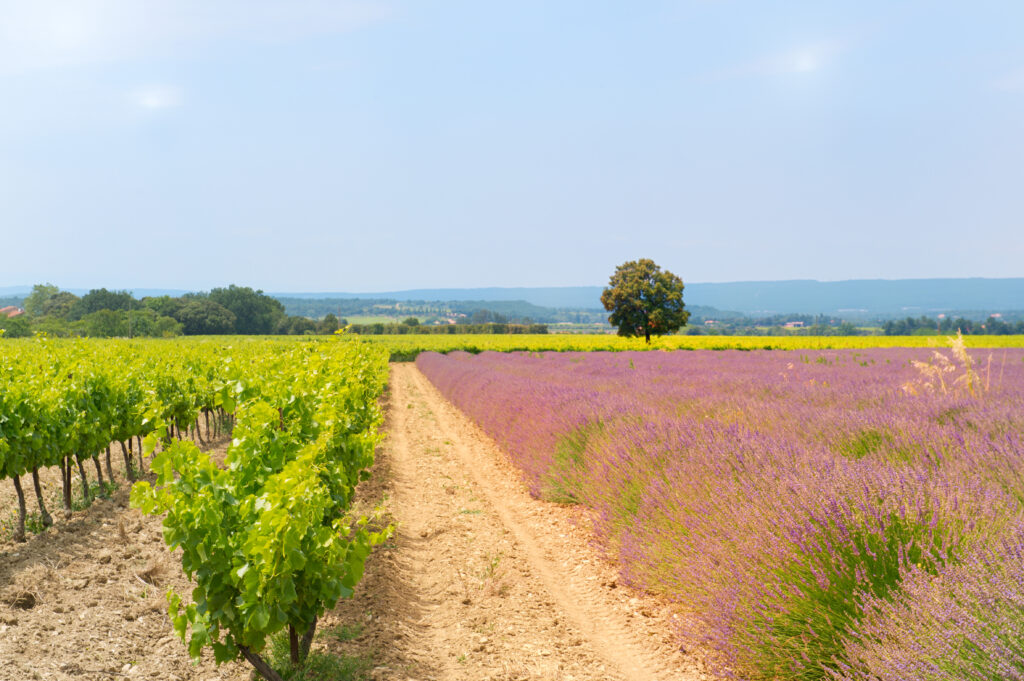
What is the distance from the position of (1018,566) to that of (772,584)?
1.06 m

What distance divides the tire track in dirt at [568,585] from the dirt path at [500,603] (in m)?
0.01

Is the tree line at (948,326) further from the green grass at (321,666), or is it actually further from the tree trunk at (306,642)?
the tree trunk at (306,642)

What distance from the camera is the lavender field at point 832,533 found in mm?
2268

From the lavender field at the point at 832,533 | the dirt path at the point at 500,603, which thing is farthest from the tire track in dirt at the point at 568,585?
the lavender field at the point at 832,533

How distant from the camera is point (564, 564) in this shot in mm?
5410

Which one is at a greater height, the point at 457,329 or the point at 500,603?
the point at 457,329

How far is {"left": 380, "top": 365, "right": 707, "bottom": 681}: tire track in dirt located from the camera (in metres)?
3.74

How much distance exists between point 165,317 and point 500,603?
343 ft

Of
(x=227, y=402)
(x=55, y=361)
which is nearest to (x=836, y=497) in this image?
(x=227, y=402)

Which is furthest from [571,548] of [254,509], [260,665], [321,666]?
[254,509]

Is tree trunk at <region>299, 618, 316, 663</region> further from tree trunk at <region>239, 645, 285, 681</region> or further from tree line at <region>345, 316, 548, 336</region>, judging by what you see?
tree line at <region>345, 316, 548, 336</region>

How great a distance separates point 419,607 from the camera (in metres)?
4.74

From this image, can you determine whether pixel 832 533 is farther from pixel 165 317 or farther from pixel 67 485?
pixel 165 317

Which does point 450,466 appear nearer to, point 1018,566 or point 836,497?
point 836,497
